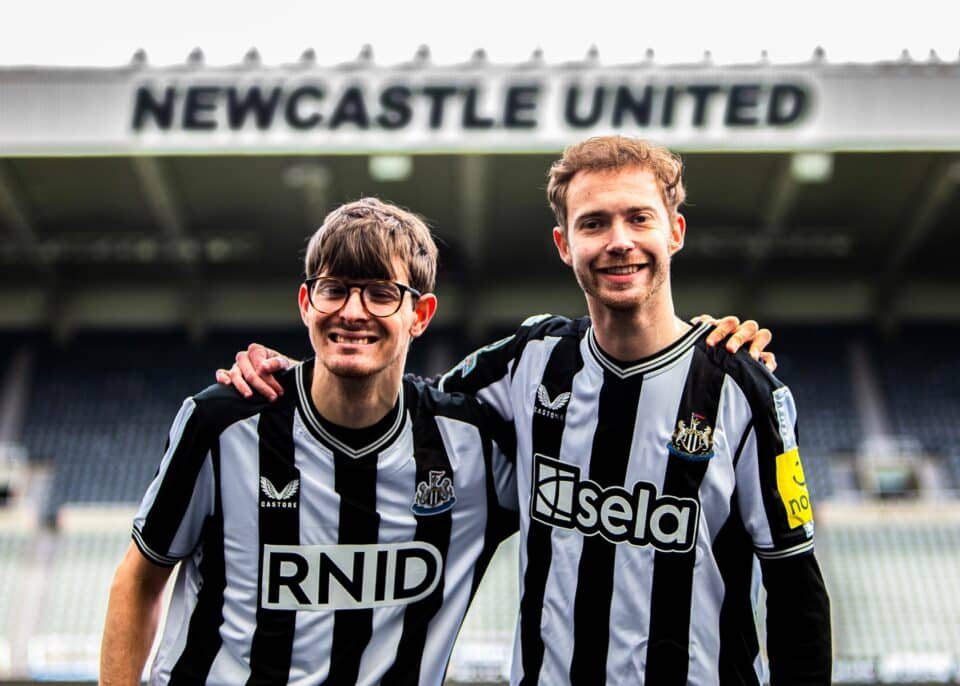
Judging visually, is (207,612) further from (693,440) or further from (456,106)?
(456,106)

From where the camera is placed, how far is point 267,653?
2.04 metres

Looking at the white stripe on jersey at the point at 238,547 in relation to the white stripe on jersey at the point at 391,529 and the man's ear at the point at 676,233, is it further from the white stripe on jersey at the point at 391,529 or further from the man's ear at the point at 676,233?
the man's ear at the point at 676,233

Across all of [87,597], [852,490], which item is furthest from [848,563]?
[87,597]

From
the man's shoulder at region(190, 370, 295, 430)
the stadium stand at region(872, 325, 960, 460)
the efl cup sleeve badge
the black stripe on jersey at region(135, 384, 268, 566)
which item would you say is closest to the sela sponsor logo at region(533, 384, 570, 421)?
the efl cup sleeve badge

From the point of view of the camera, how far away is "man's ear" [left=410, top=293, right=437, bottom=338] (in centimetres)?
214

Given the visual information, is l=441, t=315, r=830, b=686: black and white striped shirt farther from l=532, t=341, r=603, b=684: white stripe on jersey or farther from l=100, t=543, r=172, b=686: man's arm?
l=100, t=543, r=172, b=686: man's arm

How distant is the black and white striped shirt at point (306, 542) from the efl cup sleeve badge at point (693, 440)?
461mm

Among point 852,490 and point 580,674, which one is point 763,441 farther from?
point 852,490

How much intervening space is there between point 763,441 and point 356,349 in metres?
0.87

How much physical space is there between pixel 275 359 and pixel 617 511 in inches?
33.5

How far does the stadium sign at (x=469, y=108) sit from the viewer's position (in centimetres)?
885

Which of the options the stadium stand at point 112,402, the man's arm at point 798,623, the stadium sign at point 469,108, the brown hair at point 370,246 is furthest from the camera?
the stadium stand at point 112,402

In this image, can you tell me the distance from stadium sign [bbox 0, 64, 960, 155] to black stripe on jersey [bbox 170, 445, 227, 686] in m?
7.20

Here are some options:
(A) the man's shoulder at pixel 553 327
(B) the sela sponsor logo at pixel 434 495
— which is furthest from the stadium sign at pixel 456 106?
(B) the sela sponsor logo at pixel 434 495
